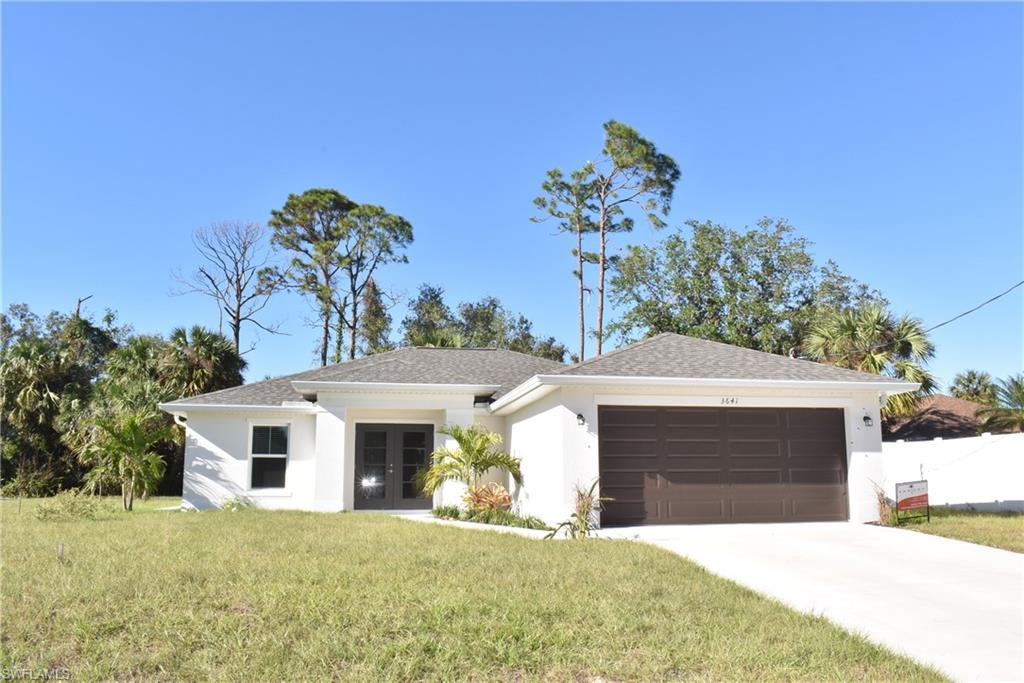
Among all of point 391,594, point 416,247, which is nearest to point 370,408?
point 391,594

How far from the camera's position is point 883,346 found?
2294 centimetres

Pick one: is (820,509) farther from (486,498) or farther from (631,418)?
(486,498)

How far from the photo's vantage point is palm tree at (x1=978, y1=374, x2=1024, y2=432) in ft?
61.8

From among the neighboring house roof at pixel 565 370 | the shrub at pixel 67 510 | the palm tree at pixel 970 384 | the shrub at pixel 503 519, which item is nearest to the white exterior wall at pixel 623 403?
the shrub at pixel 503 519

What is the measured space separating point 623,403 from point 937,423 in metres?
20.8

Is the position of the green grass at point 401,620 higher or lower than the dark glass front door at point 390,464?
lower

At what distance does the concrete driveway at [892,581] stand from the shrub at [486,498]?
3.44 metres

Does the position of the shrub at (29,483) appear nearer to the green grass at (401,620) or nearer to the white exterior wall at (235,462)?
the white exterior wall at (235,462)

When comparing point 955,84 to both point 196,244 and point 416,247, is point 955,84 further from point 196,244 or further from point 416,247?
point 196,244

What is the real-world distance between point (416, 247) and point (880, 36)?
95.9 ft

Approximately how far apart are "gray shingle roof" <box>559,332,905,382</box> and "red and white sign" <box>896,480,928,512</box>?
2.04m
